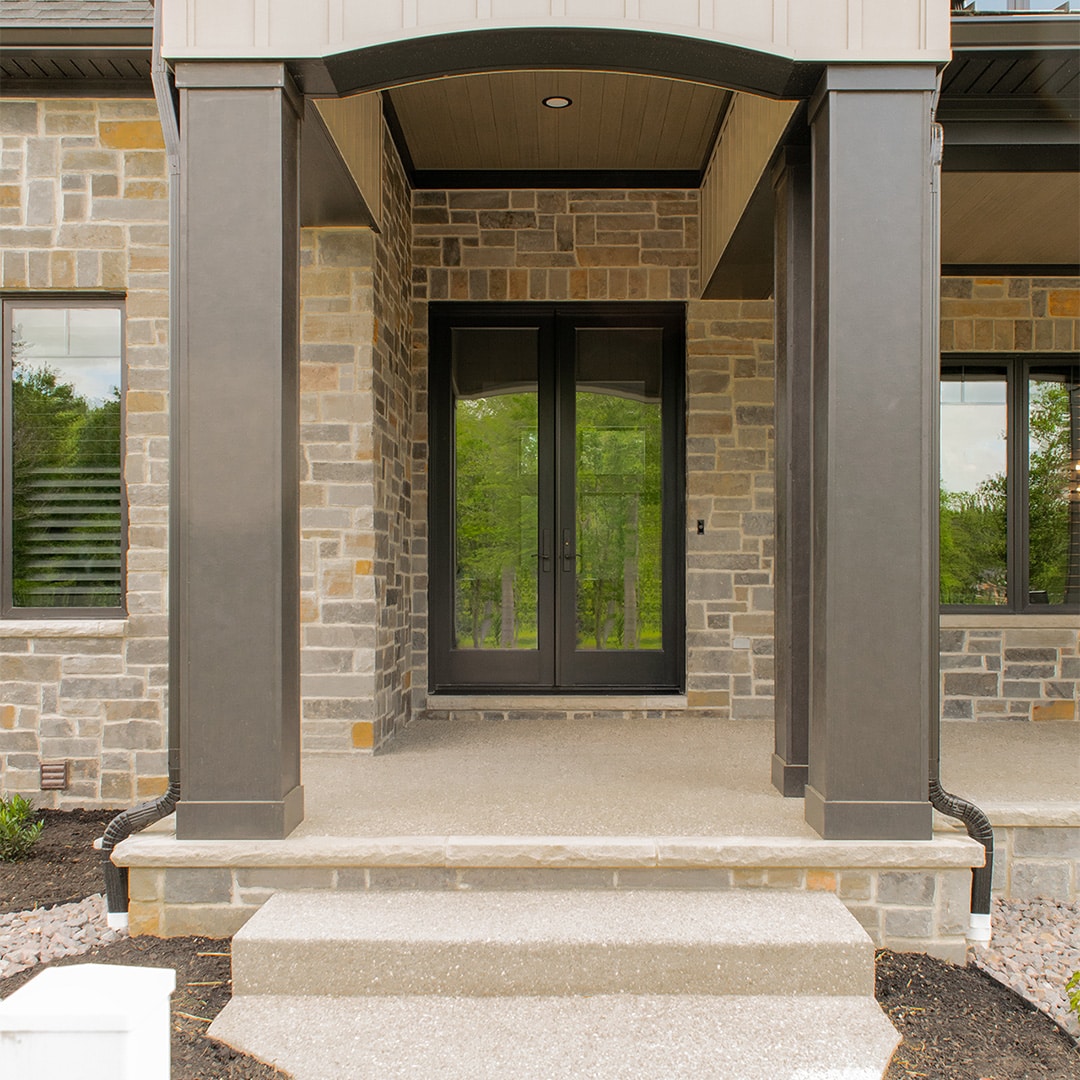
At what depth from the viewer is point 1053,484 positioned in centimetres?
534

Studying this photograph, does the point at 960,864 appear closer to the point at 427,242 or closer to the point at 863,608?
the point at 863,608

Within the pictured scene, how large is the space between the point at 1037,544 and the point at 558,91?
376cm

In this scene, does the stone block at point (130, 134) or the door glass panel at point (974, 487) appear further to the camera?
the door glass panel at point (974, 487)

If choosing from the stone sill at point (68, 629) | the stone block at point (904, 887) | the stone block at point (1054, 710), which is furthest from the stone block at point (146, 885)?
the stone block at point (1054, 710)

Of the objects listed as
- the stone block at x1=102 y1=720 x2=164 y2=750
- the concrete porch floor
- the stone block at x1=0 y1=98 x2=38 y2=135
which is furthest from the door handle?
the stone block at x1=0 y1=98 x2=38 y2=135

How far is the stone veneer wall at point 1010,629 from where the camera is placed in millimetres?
5180

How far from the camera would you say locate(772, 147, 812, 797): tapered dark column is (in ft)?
10.9

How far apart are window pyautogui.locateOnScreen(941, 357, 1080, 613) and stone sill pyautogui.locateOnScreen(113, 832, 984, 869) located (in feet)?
9.68

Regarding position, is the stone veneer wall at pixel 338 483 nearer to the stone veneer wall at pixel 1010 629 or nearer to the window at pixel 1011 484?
the stone veneer wall at pixel 1010 629

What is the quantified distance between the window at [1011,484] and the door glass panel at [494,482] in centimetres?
250

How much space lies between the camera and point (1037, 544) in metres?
5.34

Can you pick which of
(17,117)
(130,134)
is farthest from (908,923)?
(17,117)

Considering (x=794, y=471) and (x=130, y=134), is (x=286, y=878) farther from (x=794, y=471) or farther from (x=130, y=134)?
(x=130, y=134)

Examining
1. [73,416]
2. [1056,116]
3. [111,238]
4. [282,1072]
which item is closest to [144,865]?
[282,1072]
